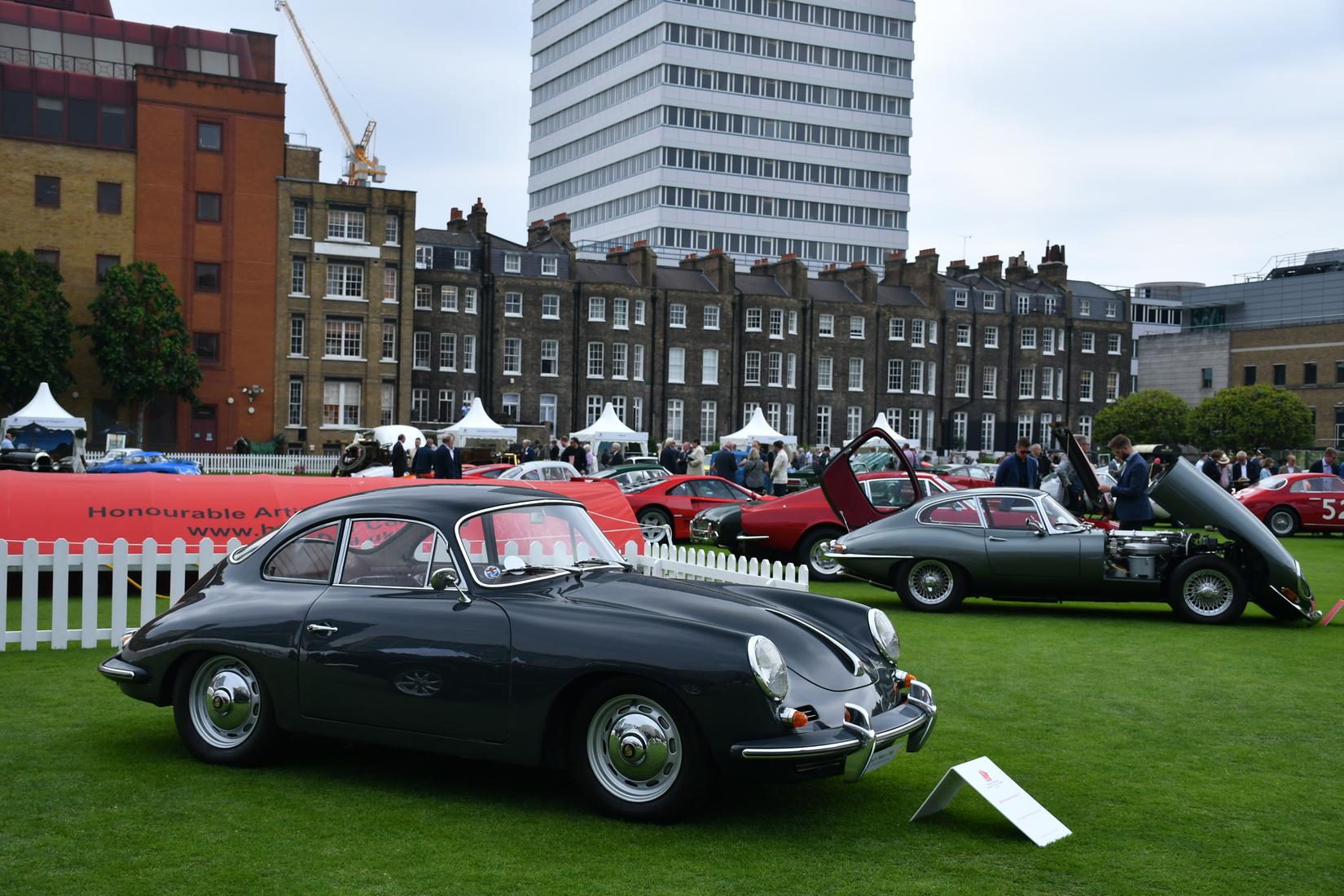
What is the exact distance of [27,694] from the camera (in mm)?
8758

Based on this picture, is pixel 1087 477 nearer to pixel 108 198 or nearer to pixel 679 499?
pixel 679 499

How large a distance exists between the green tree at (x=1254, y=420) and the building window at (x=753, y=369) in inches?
981

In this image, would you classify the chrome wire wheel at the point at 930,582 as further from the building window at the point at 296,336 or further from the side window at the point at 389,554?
the building window at the point at 296,336

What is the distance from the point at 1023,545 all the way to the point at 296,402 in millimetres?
49480

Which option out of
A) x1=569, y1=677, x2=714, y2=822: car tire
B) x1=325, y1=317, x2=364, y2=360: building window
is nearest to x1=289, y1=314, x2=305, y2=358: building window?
x1=325, y1=317, x2=364, y2=360: building window

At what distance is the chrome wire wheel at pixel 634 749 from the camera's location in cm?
598

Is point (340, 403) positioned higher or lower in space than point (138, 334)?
lower

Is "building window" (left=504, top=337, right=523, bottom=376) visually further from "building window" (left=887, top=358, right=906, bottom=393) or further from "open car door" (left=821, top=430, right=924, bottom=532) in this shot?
"open car door" (left=821, top=430, right=924, bottom=532)

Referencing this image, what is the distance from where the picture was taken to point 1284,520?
28766 mm

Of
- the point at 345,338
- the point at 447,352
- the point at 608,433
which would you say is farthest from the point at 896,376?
the point at 345,338

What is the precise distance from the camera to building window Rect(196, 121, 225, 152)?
183ft

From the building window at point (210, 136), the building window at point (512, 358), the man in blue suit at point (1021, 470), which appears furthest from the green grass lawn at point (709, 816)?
the building window at point (512, 358)

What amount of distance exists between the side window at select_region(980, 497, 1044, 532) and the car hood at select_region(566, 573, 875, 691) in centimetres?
773

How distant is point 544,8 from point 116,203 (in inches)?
2857
